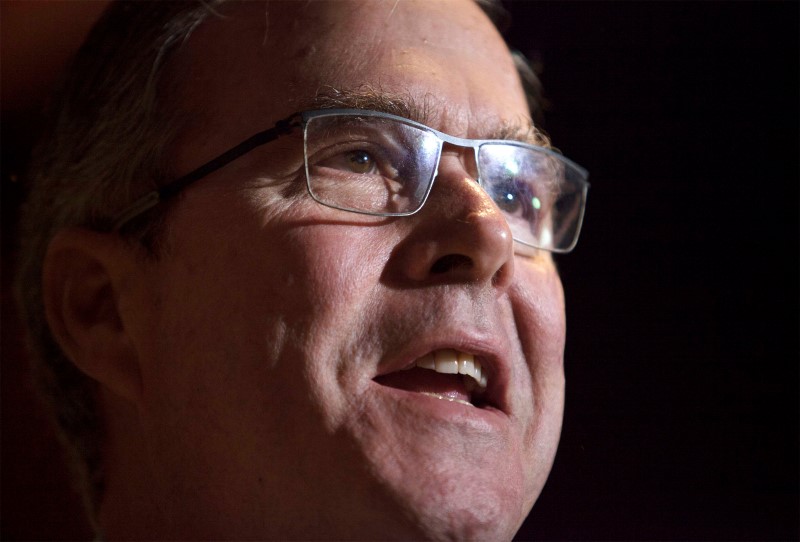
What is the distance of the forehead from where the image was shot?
44.4 inches

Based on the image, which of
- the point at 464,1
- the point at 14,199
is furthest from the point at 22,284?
the point at 464,1

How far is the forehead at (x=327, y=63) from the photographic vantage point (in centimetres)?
113

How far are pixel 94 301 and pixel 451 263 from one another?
0.62 m

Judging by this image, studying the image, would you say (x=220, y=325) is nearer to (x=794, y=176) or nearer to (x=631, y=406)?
(x=631, y=406)

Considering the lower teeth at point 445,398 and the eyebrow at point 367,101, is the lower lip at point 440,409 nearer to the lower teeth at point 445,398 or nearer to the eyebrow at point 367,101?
the lower teeth at point 445,398

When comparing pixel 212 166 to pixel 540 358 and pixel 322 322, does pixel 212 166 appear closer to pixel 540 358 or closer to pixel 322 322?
pixel 322 322

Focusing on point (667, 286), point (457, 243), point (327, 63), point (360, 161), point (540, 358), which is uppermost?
point (327, 63)

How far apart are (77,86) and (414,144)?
76cm

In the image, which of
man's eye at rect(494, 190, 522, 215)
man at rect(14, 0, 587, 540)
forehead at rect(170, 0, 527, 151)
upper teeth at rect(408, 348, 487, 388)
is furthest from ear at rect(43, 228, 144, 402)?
man's eye at rect(494, 190, 522, 215)

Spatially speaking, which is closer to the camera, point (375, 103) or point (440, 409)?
point (440, 409)

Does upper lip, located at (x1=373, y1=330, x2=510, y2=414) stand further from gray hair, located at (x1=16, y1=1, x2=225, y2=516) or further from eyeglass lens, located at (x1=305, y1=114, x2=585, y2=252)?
gray hair, located at (x1=16, y1=1, x2=225, y2=516)

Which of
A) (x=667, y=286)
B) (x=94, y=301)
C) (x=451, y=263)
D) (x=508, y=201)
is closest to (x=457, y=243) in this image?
(x=451, y=263)

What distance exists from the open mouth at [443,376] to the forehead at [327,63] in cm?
36

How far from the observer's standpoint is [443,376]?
1.08m
